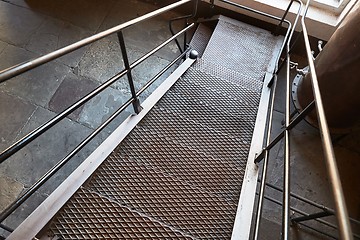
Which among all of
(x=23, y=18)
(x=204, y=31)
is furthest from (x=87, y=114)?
(x=204, y=31)

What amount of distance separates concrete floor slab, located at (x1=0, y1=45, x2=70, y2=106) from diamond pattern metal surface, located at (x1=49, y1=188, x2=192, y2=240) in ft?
6.61

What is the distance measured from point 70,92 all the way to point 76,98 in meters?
0.12

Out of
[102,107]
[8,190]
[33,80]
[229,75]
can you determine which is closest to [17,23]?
[33,80]

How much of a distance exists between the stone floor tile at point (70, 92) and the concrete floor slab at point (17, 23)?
88 centimetres

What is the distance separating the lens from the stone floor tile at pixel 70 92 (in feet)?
10.5

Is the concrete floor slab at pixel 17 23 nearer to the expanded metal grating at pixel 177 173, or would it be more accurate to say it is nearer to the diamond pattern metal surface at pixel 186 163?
the expanded metal grating at pixel 177 173

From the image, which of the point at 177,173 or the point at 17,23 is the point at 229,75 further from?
the point at 17,23

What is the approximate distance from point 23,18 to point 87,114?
6.01 feet

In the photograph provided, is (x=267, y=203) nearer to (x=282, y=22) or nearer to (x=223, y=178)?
(x=223, y=178)

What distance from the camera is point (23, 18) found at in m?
3.87

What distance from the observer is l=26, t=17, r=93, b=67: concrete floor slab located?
3.61m

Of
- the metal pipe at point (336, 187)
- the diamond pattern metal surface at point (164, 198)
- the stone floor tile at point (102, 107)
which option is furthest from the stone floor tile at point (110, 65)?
the metal pipe at point (336, 187)

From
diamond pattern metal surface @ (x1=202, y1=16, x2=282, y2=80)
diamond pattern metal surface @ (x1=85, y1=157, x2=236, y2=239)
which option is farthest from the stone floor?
diamond pattern metal surface @ (x1=85, y1=157, x2=236, y2=239)

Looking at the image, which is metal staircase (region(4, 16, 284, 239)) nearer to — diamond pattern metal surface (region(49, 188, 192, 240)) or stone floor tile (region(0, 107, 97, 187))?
diamond pattern metal surface (region(49, 188, 192, 240))
